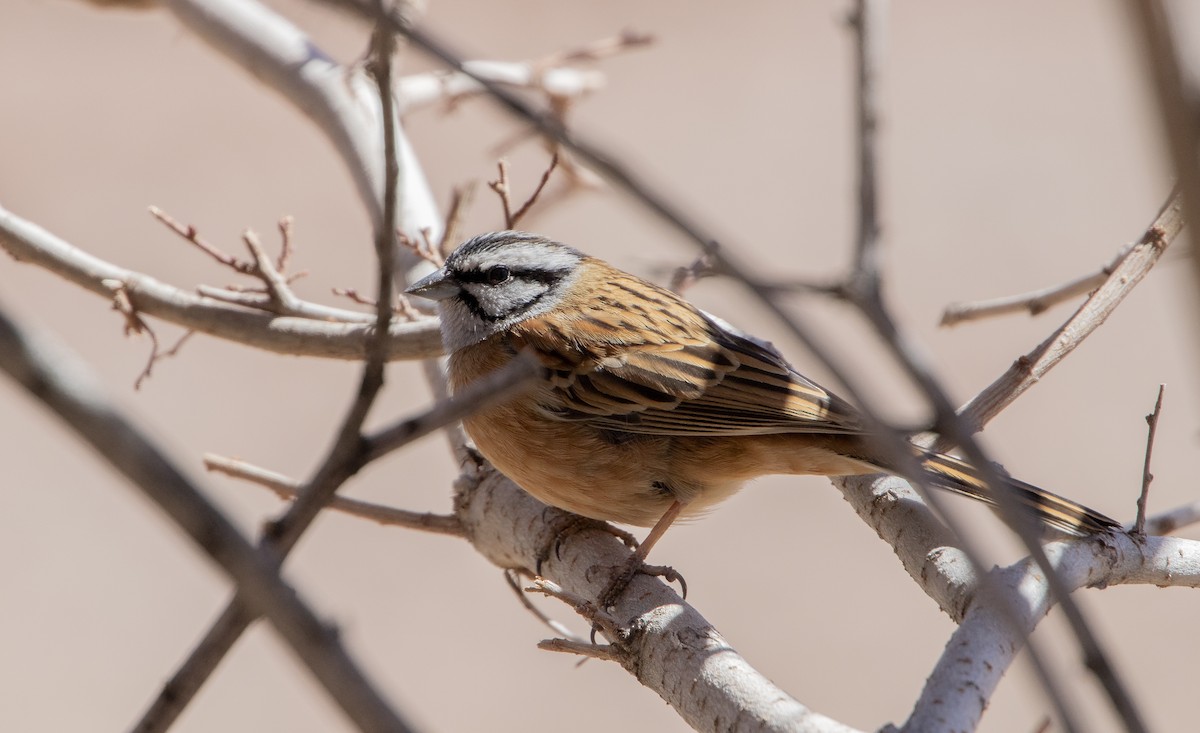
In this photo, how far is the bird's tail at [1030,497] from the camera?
2.89 meters

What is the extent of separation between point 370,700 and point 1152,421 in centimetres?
229

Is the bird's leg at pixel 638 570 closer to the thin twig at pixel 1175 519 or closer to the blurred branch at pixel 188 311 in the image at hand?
the blurred branch at pixel 188 311

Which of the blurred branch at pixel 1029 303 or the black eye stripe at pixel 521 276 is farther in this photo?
the black eye stripe at pixel 521 276

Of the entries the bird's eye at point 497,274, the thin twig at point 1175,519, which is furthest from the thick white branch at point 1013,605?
the bird's eye at point 497,274

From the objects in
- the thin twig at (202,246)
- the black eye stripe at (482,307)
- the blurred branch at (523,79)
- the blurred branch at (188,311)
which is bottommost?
the blurred branch at (188,311)

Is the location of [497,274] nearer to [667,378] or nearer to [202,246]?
[667,378]

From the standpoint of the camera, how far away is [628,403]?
3.86 meters

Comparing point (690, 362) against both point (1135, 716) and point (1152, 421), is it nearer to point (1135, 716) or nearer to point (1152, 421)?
point (1152, 421)

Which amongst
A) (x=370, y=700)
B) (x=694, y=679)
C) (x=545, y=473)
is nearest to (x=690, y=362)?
(x=545, y=473)

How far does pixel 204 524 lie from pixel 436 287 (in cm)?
276

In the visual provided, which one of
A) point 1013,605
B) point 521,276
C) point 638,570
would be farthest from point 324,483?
point 521,276

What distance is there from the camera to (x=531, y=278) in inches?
169

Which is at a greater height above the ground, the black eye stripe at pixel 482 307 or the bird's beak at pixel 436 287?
the black eye stripe at pixel 482 307

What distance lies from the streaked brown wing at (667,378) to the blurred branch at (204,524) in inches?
100
